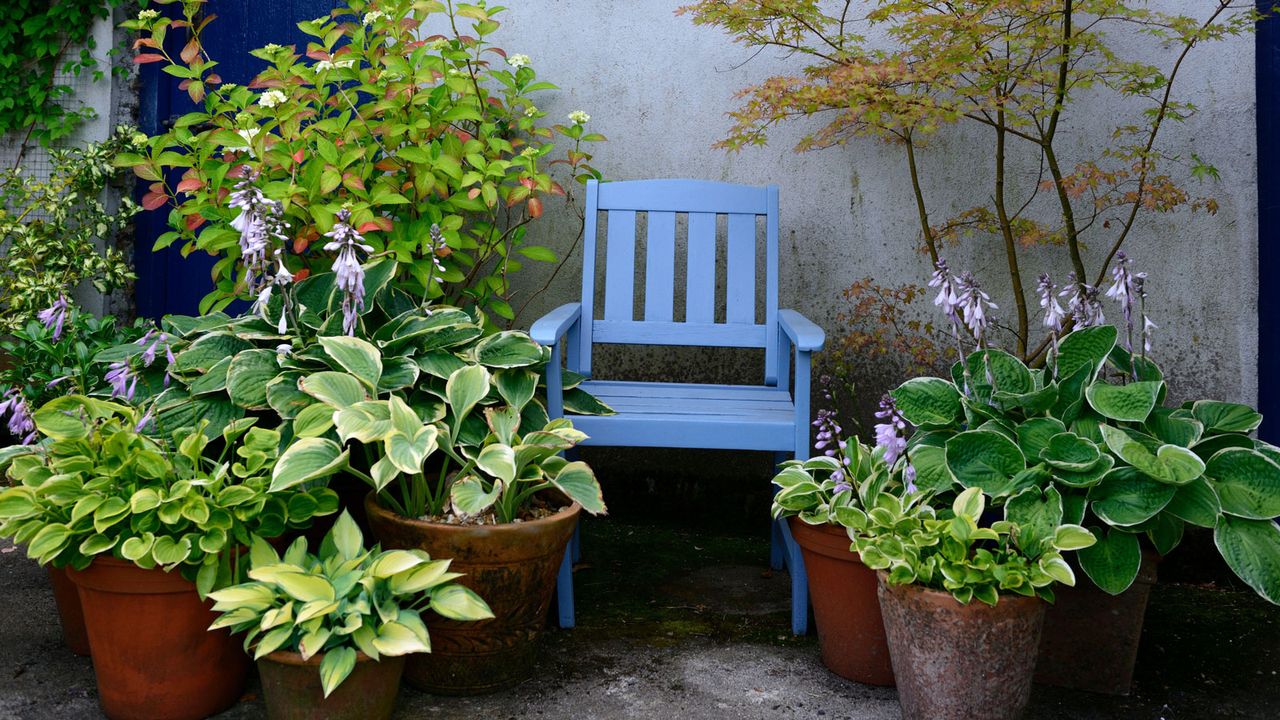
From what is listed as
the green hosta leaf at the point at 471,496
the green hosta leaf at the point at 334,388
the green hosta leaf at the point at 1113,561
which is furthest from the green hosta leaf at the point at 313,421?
the green hosta leaf at the point at 1113,561

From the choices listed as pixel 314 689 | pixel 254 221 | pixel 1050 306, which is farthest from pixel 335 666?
pixel 1050 306

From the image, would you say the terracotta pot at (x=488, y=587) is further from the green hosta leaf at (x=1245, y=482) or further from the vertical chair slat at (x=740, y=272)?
the green hosta leaf at (x=1245, y=482)

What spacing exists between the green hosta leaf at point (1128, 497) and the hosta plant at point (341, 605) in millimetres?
1194

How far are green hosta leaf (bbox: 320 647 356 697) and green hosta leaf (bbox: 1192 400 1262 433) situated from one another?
180 cm

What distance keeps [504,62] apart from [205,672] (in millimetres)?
2144

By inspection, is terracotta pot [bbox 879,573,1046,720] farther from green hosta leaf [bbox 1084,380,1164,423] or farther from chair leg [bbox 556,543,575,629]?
chair leg [bbox 556,543,575,629]

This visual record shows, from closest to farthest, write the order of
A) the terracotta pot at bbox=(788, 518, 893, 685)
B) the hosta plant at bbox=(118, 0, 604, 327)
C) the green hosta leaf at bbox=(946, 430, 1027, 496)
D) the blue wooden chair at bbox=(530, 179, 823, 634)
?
the green hosta leaf at bbox=(946, 430, 1027, 496) → the terracotta pot at bbox=(788, 518, 893, 685) → the hosta plant at bbox=(118, 0, 604, 327) → the blue wooden chair at bbox=(530, 179, 823, 634)

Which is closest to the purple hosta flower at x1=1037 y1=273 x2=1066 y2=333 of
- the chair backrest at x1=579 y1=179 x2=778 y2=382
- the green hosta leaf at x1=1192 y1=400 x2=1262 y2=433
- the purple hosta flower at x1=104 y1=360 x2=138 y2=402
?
the green hosta leaf at x1=1192 y1=400 x2=1262 y2=433

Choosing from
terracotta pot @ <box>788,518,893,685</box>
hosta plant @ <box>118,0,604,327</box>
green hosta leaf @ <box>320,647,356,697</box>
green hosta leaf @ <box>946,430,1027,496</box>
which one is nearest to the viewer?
green hosta leaf @ <box>320,647,356,697</box>

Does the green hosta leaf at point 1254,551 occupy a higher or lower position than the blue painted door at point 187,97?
lower

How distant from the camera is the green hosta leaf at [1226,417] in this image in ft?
6.73

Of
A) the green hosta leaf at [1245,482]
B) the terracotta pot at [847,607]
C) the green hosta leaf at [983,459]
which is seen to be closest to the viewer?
the green hosta leaf at [1245,482]

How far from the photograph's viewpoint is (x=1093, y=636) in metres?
2.06

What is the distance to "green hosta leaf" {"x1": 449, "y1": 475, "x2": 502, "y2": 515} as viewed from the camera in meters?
1.88
